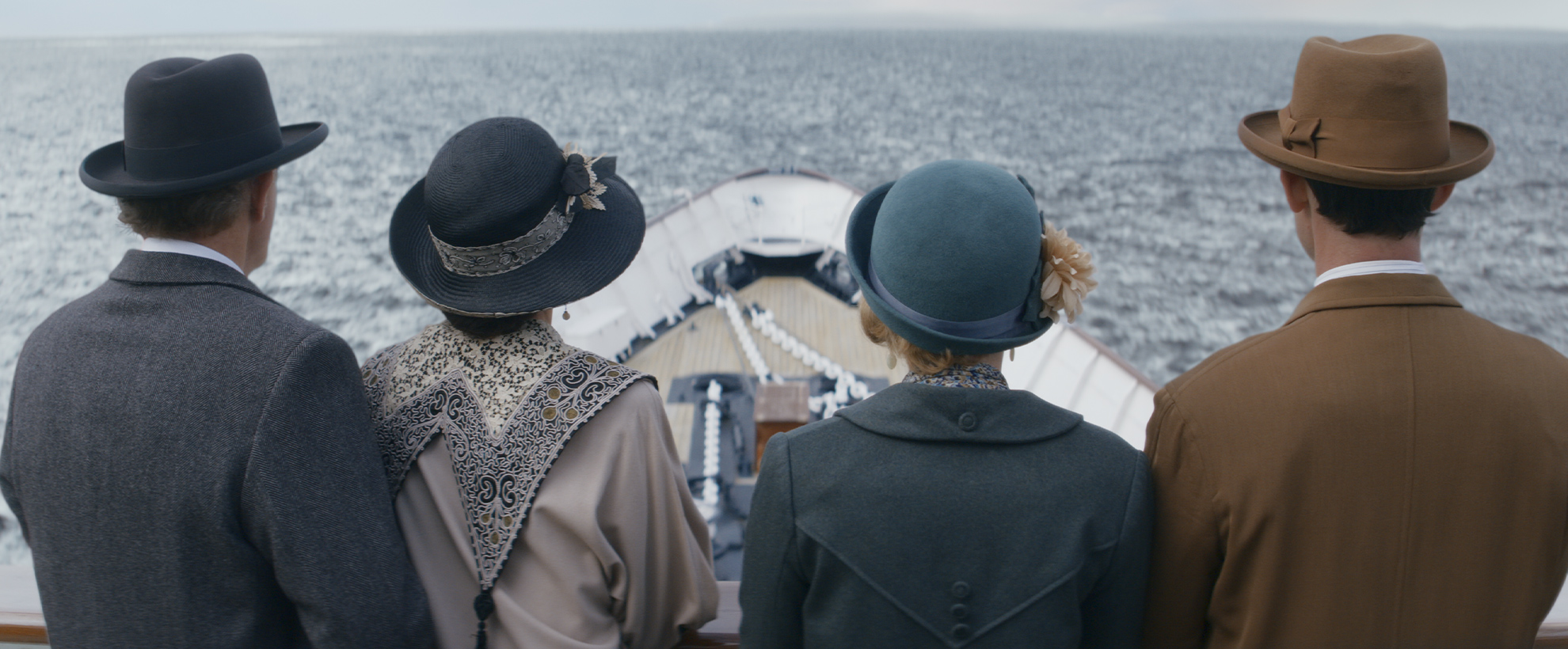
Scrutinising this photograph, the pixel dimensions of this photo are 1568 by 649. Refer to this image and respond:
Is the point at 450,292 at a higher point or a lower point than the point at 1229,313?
higher

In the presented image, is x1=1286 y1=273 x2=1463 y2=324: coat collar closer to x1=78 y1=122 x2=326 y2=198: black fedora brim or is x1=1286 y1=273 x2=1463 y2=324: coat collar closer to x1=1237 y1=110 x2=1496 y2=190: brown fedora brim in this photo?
x1=1237 y1=110 x2=1496 y2=190: brown fedora brim

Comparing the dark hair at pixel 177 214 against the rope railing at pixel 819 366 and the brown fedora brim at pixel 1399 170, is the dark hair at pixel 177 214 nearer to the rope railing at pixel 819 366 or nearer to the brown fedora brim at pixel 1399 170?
the brown fedora brim at pixel 1399 170

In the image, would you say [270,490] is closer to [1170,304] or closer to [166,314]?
[166,314]

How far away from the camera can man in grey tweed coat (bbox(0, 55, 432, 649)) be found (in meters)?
1.17

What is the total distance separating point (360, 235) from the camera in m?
20.7

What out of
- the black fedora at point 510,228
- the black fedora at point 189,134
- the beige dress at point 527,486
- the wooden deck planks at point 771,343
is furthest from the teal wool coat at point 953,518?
the wooden deck planks at point 771,343

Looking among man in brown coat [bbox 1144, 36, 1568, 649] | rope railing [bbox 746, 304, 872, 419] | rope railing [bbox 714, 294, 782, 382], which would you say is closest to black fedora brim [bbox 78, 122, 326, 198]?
man in brown coat [bbox 1144, 36, 1568, 649]

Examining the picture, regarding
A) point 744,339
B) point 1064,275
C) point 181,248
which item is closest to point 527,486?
point 181,248

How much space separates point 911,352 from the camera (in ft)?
4.20

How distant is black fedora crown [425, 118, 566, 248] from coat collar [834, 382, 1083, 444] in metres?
0.61

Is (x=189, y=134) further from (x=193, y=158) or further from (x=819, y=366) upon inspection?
(x=819, y=366)

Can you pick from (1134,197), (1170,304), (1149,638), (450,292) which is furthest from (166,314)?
(1134,197)

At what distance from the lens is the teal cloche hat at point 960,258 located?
1.18 m

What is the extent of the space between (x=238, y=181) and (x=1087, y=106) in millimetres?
58525
